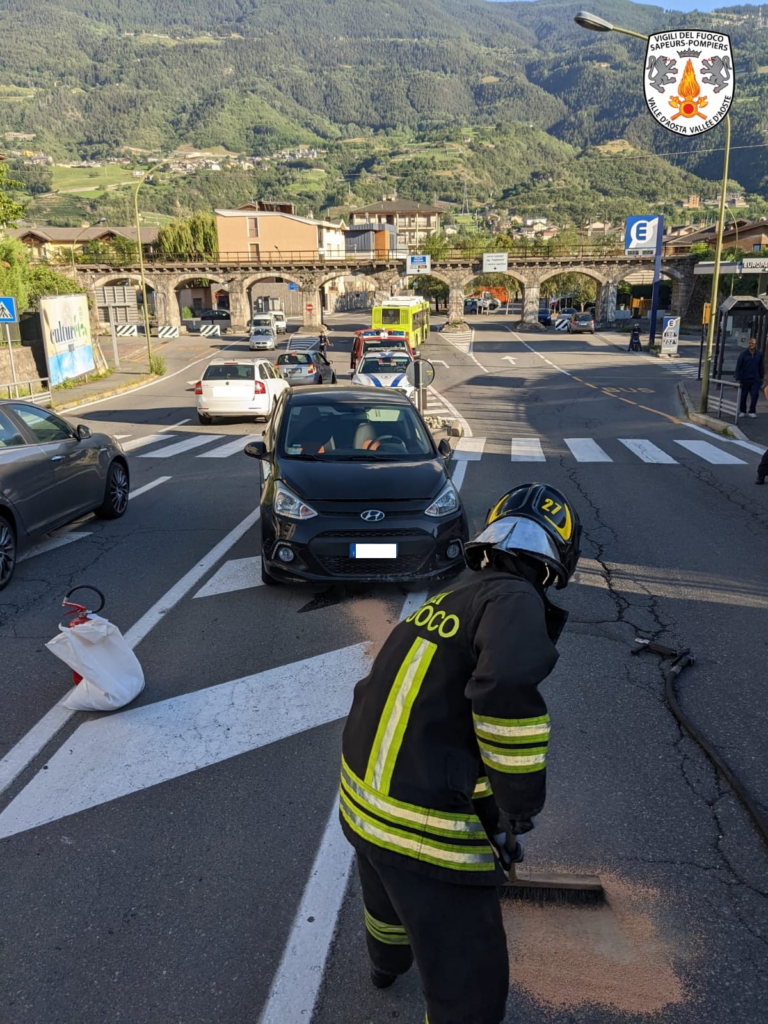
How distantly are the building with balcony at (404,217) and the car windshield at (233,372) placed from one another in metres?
129

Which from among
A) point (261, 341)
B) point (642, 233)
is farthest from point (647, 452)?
point (642, 233)

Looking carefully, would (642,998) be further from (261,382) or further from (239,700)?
(261,382)

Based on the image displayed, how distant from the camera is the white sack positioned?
493 cm

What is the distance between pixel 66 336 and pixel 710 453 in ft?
75.2

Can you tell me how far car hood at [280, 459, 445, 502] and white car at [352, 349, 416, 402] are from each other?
14.6 meters

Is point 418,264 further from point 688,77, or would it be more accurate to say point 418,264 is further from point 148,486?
point 148,486

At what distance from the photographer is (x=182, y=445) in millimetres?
17016

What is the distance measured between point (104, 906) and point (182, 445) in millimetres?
14327

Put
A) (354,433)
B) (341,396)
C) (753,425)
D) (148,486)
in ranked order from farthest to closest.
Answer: (753,425) → (148,486) → (341,396) → (354,433)

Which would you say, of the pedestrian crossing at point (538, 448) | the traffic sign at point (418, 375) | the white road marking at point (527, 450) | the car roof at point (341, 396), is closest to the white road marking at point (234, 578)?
the car roof at point (341, 396)

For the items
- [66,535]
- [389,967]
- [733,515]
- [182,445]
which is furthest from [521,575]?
[182,445]

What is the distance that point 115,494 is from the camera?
1016 cm

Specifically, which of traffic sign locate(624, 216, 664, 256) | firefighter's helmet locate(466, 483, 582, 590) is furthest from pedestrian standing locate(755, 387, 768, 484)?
traffic sign locate(624, 216, 664, 256)

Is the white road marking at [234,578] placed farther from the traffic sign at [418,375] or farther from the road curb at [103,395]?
the road curb at [103,395]
